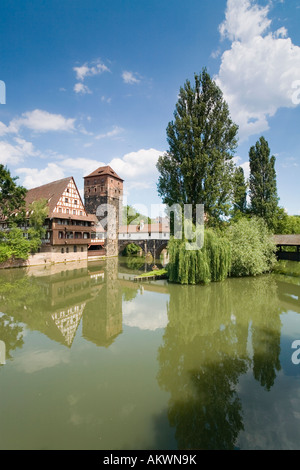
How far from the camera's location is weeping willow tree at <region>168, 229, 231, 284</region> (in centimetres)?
1898

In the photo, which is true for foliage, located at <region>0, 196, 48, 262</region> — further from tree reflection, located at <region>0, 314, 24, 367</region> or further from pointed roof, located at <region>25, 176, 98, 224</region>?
tree reflection, located at <region>0, 314, 24, 367</region>

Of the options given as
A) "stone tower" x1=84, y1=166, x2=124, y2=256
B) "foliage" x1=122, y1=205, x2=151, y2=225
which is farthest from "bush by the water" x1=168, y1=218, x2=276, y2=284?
"foliage" x1=122, y1=205, x2=151, y2=225

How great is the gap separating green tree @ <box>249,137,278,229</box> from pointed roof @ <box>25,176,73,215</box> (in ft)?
93.9

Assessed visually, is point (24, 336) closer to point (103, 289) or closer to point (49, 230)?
point (103, 289)

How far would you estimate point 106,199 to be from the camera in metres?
46.4

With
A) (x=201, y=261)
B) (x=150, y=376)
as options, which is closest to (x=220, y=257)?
(x=201, y=261)

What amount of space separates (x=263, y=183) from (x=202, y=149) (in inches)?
568

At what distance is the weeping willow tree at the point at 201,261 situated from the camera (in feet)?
62.3

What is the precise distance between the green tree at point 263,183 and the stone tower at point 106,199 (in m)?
26.2

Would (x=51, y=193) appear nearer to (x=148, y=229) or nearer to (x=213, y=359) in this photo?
(x=148, y=229)

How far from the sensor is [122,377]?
6.79 meters

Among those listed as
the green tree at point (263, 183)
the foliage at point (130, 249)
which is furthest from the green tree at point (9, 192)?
the green tree at point (263, 183)
